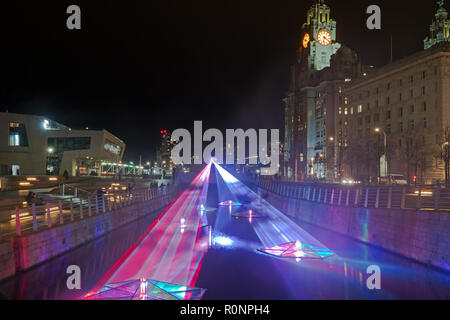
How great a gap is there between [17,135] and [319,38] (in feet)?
341

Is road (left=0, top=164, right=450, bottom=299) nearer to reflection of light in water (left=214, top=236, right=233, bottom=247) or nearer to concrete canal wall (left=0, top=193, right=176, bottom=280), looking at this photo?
reflection of light in water (left=214, top=236, right=233, bottom=247)

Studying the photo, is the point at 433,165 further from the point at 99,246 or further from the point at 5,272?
the point at 5,272

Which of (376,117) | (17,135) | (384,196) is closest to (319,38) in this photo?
(376,117)

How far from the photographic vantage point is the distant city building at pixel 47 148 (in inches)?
2724

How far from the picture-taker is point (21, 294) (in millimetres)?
11148

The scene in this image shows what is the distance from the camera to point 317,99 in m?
125

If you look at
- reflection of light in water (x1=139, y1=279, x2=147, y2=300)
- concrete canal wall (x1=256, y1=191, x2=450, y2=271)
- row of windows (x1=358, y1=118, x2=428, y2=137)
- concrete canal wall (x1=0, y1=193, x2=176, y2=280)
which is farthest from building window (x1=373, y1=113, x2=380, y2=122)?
reflection of light in water (x1=139, y1=279, x2=147, y2=300)

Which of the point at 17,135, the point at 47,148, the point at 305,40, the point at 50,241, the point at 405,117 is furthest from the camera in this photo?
the point at 305,40

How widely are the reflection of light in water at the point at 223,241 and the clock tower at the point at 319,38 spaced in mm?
125809

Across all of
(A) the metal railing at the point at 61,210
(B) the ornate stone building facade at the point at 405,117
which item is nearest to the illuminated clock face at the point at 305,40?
(B) the ornate stone building facade at the point at 405,117

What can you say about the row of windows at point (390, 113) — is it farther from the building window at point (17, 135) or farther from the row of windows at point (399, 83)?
the building window at point (17, 135)

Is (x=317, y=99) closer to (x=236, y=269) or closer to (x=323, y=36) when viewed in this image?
(x=323, y=36)

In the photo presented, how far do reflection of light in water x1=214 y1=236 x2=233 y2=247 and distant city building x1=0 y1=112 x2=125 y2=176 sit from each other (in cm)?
→ 5734

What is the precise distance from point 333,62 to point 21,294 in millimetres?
119594
